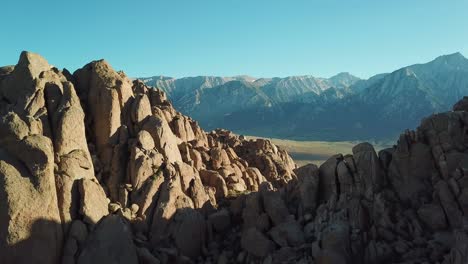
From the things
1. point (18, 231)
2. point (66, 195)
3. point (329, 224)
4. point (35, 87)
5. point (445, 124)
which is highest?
point (35, 87)

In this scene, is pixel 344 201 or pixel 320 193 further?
pixel 320 193

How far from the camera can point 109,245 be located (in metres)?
35.8

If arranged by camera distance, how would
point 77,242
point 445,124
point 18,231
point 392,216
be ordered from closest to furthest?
point 18,231 → point 77,242 → point 392,216 → point 445,124

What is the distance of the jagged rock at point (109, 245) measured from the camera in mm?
34906

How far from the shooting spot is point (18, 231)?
110ft

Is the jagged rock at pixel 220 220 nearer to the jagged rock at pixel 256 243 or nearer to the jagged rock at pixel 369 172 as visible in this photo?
the jagged rock at pixel 256 243

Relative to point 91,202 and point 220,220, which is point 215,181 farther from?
Result: point 91,202

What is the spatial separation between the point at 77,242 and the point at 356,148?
29.4 m

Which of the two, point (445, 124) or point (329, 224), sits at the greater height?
point (445, 124)

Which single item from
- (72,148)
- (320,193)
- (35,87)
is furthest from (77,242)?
(320,193)

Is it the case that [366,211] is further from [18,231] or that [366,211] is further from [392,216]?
[18,231]

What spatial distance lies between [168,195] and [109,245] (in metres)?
9.68

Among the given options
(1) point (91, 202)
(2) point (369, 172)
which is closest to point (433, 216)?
(2) point (369, 172)

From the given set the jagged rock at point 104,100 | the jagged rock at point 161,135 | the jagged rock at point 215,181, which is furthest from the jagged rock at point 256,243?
the jagged rock at point 104,100
